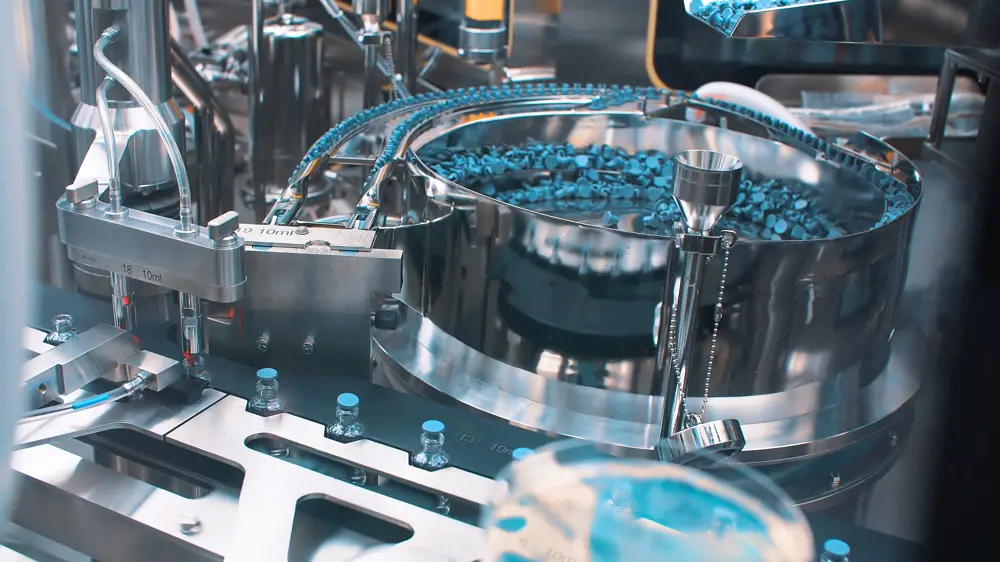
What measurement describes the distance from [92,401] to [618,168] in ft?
2.26

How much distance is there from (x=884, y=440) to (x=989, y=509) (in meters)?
0.30

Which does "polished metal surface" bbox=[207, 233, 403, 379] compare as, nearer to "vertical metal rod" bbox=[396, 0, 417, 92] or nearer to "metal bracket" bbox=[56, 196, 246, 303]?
"metal bracket" bbox=[56, 196, 246, 303]

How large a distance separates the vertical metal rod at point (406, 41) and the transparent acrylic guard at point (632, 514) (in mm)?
1048

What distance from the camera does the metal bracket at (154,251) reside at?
68 centimetres

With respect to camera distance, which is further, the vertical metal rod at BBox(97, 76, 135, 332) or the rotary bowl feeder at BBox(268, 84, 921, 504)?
the rotary bowl feeder at BBox(268, 84, 921, 504)

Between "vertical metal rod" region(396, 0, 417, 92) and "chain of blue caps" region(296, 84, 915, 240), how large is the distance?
27cm

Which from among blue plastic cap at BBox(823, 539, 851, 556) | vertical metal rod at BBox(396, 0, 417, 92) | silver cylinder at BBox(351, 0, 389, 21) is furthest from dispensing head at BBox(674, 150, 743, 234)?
vertical metal rod at BBox(396, 0, 417, 92)

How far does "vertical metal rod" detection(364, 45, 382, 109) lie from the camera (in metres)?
1.40

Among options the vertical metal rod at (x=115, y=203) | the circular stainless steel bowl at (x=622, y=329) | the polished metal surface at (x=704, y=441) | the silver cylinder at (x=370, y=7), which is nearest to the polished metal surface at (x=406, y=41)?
the silver cylinder at (x=370, y=7)

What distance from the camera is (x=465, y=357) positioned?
905mm

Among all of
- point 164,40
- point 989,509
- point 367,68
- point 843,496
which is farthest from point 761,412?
point 367,68

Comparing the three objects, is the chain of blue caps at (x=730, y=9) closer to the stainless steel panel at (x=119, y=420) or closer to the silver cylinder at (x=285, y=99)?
the stainless steel panel at (x=119, y=420)

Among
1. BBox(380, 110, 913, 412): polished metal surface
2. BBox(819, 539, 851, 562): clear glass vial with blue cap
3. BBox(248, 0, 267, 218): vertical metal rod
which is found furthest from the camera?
BBox(248, 0, 267, 218): vertical metal rod

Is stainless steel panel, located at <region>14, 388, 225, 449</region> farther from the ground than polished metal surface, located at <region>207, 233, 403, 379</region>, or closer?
closer
